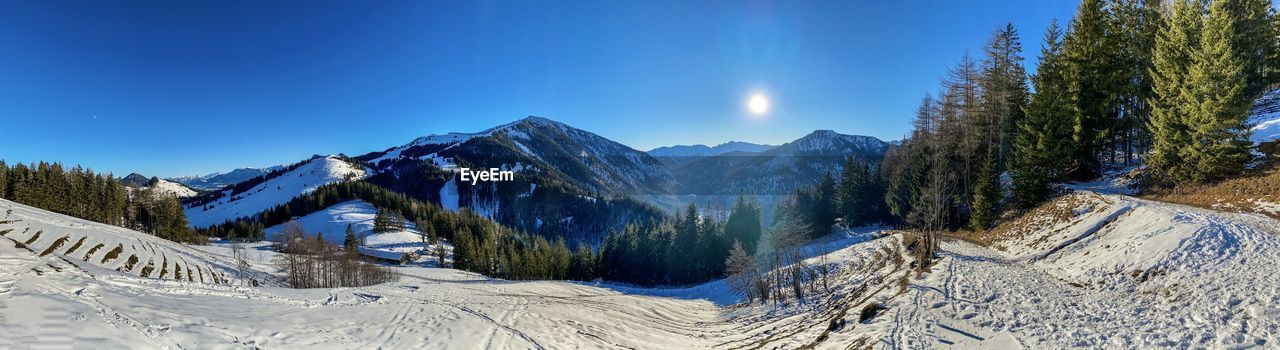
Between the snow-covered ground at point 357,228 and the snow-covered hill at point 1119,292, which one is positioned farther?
the snow-covered ground at point 357,228

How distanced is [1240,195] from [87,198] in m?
144


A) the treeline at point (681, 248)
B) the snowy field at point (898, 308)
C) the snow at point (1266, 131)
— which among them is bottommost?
the treeline at point (681, 248)

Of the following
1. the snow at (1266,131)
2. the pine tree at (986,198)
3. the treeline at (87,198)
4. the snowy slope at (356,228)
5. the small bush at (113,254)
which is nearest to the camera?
the snow at (1266,131)

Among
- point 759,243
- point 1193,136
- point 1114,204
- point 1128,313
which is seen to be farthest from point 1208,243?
point 759,243

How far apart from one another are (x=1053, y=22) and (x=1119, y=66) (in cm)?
823

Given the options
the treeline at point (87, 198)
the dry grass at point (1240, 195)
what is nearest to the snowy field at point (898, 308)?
the dry grass at point (1240, 195)

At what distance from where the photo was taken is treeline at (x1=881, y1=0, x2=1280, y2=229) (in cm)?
2461

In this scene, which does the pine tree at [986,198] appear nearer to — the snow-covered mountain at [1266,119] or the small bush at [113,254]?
the snow-covered mountain at [1266,119]

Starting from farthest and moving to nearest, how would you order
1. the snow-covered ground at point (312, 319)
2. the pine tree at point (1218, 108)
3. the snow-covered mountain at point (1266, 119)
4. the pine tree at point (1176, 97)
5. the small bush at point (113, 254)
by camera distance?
the small bush at point (113, 254), the snow-covered mountain at point (1266, 119), the pine tree at point (1176, 97), the pine tree at point (1218, 108), the snow-covered ground at point (312, 319)

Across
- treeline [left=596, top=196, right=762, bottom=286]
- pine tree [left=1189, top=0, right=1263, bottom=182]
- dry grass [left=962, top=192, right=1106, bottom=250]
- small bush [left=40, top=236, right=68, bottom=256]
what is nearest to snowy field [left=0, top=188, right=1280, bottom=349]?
dry grass [left=962, top=192, right=1106, bottom=250]

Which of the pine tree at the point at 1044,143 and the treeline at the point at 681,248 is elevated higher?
the pine tree at the point at 1044,143

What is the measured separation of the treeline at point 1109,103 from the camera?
→ 24609mm

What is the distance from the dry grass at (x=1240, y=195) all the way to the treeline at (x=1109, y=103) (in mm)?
1223

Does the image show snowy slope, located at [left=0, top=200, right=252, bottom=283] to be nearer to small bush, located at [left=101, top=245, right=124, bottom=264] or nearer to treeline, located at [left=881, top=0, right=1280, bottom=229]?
small bush, located at [left=101, top=245, right=124, bottom=264]
